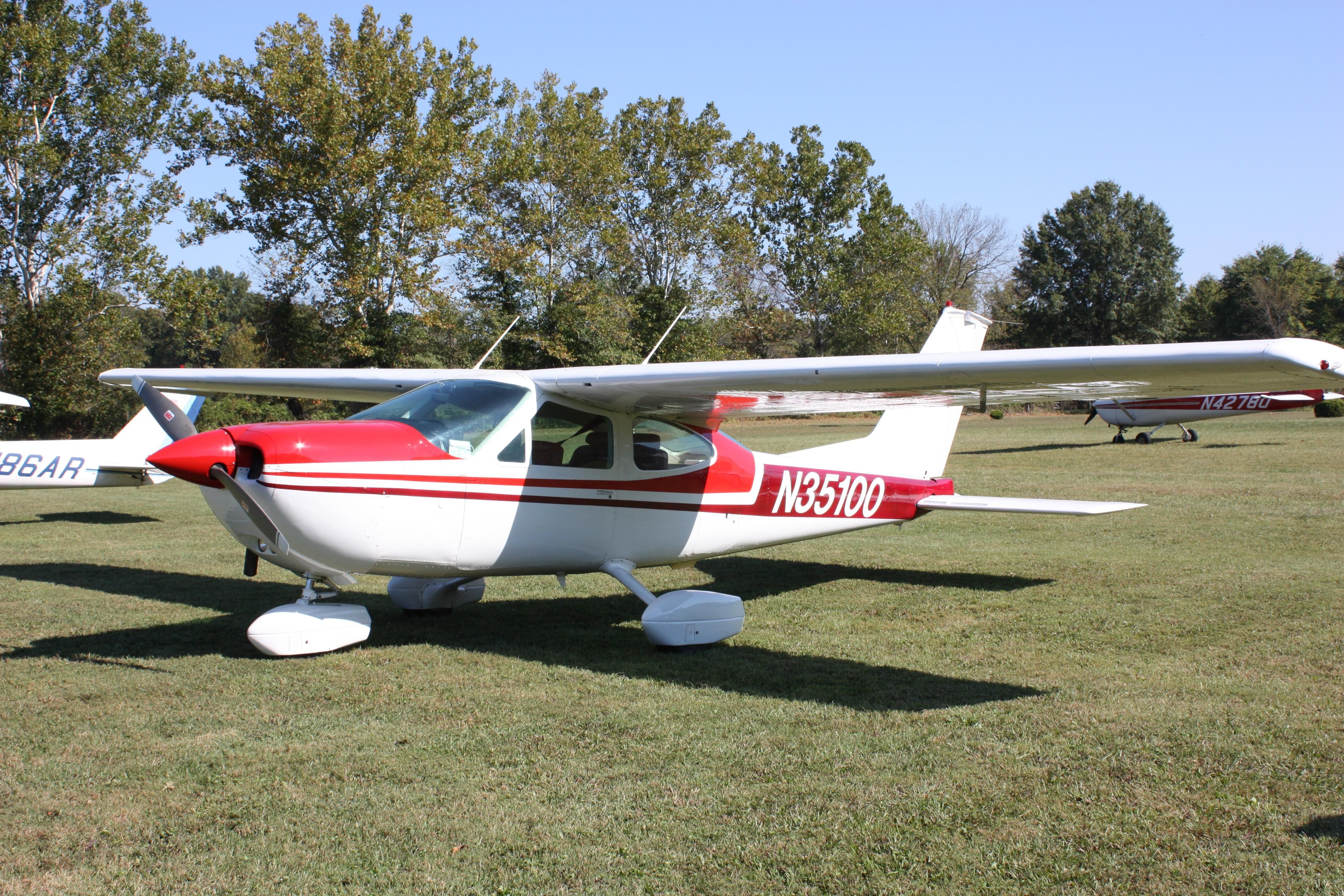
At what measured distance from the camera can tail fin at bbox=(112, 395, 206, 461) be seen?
1388 cm

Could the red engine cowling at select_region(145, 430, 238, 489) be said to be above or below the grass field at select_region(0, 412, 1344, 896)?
above

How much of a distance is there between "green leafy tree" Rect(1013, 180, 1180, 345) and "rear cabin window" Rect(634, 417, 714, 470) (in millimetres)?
60521

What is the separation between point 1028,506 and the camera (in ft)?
26.3

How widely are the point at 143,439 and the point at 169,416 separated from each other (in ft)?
29.0

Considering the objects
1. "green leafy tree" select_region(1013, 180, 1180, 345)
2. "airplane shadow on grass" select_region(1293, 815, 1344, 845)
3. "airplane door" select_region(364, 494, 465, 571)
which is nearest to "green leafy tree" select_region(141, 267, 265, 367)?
"airplane door" select_region(364, 494, 465, 571)

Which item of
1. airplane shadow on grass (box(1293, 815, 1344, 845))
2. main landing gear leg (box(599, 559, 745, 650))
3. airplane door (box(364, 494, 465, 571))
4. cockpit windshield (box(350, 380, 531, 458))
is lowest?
main landing gear leg (box(599, 559, 745, 650))

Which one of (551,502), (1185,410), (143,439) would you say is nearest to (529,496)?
(551,502)

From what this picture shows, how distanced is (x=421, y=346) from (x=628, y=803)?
36.6 m

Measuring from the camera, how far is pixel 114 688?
17.8 ft

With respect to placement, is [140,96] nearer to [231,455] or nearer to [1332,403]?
[231,455]

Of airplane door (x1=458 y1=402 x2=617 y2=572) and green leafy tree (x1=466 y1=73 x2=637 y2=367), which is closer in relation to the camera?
airplane door (x1=458 y1=402 x2=617 y2=572)

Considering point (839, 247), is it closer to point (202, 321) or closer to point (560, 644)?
point (202, 321)

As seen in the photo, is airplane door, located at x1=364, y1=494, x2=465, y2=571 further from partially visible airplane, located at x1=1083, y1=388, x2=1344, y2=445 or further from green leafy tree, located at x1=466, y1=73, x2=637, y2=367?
green leafy tree, located at x1=466, y1=73, x2=637, y2=367

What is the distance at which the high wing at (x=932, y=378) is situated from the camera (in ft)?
14.4
